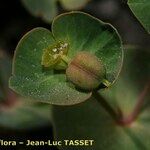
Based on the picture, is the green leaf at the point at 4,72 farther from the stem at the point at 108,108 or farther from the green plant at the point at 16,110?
the stem at the point at 108,108

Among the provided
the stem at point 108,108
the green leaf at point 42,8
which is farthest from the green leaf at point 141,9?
the green leaf at point 42,8

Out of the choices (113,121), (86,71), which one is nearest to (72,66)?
(86,71)

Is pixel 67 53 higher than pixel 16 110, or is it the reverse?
pixel 16 110

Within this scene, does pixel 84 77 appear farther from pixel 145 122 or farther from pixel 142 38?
pixel 142 38

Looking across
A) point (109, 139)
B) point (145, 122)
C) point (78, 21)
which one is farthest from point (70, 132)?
point (78, 21)

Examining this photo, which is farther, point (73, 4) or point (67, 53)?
point (73, 4)

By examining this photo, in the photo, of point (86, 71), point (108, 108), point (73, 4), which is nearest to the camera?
point (86, 71)

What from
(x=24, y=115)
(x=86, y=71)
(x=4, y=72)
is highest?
(x=4, y=72)

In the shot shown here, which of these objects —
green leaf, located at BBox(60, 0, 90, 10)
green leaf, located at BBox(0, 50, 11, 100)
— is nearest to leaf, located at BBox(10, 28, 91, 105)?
green leaf, located at BBox(60, 0, 90, 10)

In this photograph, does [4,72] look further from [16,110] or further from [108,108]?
[108,108]
